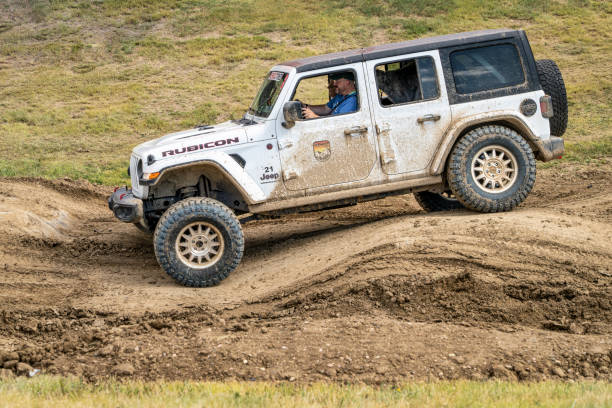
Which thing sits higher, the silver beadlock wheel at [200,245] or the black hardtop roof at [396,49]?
the black hardtop roof at [396,49]

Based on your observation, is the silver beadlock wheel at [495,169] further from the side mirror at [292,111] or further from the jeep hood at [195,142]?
the jeep hood at [195,142]

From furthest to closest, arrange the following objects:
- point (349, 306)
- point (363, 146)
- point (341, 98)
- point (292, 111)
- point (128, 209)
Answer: point (341, 98)
point (363, 146)
point (128, 209)
point (292, 111)
point (349, 306)

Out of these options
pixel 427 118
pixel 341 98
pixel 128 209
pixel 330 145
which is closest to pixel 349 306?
pixel 330 145

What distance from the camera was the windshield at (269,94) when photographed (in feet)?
26.1

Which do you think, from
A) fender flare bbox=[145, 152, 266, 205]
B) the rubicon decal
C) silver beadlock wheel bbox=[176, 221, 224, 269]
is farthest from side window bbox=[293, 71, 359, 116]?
silver beadlock wheel bbox=[176, 221, 224, 269]

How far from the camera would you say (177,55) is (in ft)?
78.1

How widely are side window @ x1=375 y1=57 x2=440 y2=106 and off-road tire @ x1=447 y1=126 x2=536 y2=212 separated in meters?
0.70

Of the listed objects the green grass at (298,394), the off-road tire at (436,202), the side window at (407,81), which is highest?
the side window at (407,81)

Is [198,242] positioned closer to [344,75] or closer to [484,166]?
[344,75]

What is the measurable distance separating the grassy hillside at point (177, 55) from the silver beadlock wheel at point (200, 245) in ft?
19.9

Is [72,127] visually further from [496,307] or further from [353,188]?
[496,307]

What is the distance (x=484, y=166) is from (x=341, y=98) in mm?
1818

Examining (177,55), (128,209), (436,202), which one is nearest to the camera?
(128,209)

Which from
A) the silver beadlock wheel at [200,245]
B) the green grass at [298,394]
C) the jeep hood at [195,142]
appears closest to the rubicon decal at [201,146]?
the jeep hood at [195,142]
